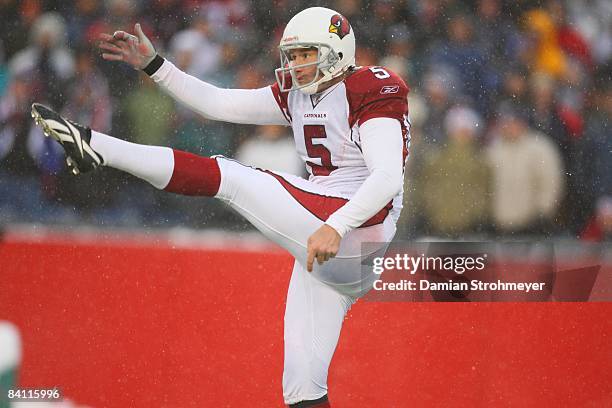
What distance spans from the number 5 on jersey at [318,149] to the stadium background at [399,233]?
0.85 m

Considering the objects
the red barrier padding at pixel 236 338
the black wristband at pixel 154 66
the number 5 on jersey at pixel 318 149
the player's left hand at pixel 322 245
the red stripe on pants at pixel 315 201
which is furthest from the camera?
the red barrier padding at pixel 236 338

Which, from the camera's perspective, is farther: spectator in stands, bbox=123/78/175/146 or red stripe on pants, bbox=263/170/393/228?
spectator in stands, bbox=123/78/175/146

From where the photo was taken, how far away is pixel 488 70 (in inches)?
137

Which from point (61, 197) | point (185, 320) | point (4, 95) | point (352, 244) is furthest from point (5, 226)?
point (352, 244)

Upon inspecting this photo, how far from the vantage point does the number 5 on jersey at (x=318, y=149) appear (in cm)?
256

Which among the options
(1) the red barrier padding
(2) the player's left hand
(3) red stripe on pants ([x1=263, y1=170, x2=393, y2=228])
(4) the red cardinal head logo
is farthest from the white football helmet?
(1) the red barrier padding

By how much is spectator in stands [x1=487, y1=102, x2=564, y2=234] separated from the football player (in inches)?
34.6

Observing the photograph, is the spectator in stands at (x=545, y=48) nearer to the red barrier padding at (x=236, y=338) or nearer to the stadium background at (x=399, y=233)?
the stadium background at (x=399, y=233)

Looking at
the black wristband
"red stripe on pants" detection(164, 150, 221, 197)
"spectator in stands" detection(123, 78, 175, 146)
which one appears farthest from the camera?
"spectator in stands" detection(123, 78, 175, 146)

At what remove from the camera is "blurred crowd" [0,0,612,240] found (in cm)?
344

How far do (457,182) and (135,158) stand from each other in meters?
1.53

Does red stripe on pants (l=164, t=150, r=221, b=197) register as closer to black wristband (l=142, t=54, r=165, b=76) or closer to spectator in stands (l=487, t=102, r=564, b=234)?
black wristband (l=142, t=54, r=165, b=76)

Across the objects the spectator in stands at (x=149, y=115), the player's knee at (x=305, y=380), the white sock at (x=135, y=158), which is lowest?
the player's knee at (x=305, y=380)

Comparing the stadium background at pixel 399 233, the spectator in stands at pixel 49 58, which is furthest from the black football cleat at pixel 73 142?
the spectator in stands at pixel 49 58
